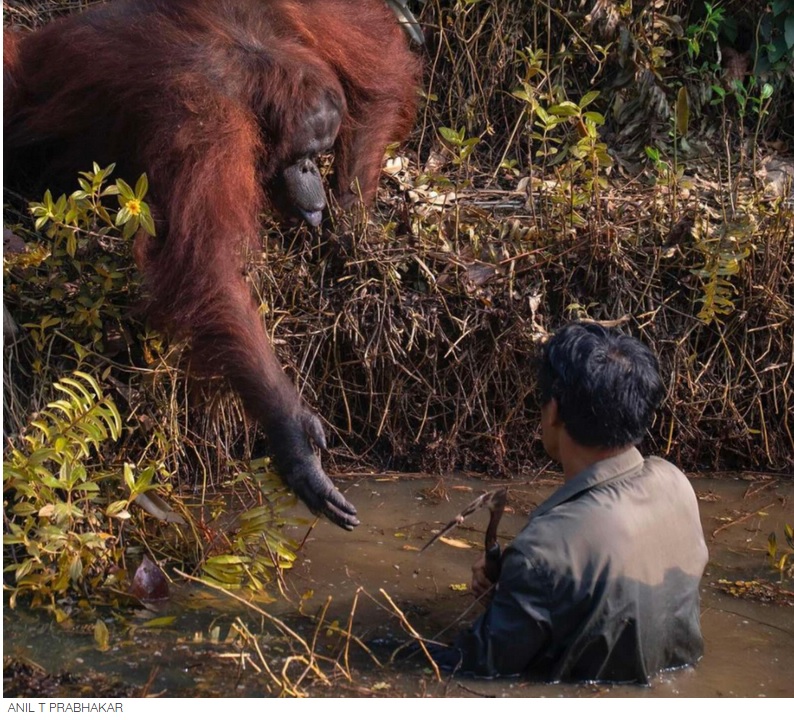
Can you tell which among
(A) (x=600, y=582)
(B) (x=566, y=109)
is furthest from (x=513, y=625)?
(B) (x=566, y=109)

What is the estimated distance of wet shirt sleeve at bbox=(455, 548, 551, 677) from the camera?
2.54m

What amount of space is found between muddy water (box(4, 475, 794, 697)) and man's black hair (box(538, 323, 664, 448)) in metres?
0.57

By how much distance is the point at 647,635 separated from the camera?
2.68m

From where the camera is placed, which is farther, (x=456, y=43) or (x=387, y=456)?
(x=456, y=43)

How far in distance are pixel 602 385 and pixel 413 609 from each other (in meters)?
1.02

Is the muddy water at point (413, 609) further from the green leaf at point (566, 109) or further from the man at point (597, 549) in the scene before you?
the green leaf at point (566, 109)

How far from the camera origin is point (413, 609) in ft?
10.7

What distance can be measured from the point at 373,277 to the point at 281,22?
0.94 meters

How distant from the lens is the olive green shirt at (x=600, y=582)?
2.54 m

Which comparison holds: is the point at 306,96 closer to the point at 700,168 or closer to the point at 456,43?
the point at 456,43

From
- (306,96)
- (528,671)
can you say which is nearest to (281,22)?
(306,96)

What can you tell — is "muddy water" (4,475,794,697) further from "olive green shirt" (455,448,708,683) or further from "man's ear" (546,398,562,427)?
"man's ear" (546,398,562,427)

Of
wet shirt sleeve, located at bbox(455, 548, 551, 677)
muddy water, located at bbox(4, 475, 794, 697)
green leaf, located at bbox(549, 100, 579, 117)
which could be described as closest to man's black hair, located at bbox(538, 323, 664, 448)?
wet shirt sleeve, located at bbox(455, 548, 551, 677)

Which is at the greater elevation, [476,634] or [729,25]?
[729,25]
